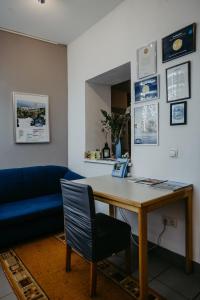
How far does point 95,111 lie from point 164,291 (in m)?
2.39

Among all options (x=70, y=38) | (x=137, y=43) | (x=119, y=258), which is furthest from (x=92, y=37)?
(x=119, y=258)

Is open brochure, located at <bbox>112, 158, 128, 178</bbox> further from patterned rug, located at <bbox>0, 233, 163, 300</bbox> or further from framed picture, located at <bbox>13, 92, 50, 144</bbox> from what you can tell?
framed picture, located at <bbox>13, 92, 50, 144</bbox>

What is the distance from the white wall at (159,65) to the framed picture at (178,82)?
48 mm

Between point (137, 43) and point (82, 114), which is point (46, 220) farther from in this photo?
point (137, 43)

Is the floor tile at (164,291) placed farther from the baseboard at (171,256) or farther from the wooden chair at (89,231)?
the baseboard at (171,256)

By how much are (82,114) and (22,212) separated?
5.28 feet

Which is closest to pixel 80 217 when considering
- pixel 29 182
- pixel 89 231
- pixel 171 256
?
pixel 89 231

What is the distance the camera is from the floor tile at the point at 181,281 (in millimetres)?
1620

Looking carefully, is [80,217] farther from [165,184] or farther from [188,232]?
[188,232]

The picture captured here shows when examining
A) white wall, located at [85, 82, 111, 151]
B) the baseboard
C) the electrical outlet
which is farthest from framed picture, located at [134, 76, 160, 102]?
the baseboard

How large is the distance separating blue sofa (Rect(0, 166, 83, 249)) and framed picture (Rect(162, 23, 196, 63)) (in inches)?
77.4

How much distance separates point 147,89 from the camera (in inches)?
86.6

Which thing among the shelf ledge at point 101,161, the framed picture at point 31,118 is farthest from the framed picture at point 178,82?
the framed picture at point 31,118

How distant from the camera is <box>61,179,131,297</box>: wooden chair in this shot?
155 cm
